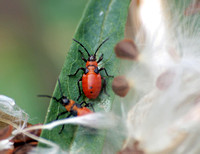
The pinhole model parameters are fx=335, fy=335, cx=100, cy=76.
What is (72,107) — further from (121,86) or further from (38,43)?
(38,43)

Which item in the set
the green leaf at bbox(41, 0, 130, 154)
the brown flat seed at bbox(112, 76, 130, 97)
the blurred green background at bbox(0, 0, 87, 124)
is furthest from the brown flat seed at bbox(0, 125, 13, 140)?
the blurred green background at bbox(0, 0, 87, 124)

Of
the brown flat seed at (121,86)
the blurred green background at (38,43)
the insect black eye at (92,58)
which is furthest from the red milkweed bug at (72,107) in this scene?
the blurred green background at (38,43)

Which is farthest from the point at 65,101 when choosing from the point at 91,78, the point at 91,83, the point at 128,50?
the point at 128,50

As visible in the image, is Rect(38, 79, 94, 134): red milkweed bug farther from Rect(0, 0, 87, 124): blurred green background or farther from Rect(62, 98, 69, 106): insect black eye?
Rect(0, 0, 87, 124): blurred green background

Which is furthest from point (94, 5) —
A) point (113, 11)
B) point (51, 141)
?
point (51, 141)

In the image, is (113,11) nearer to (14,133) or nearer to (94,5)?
(94,5)
